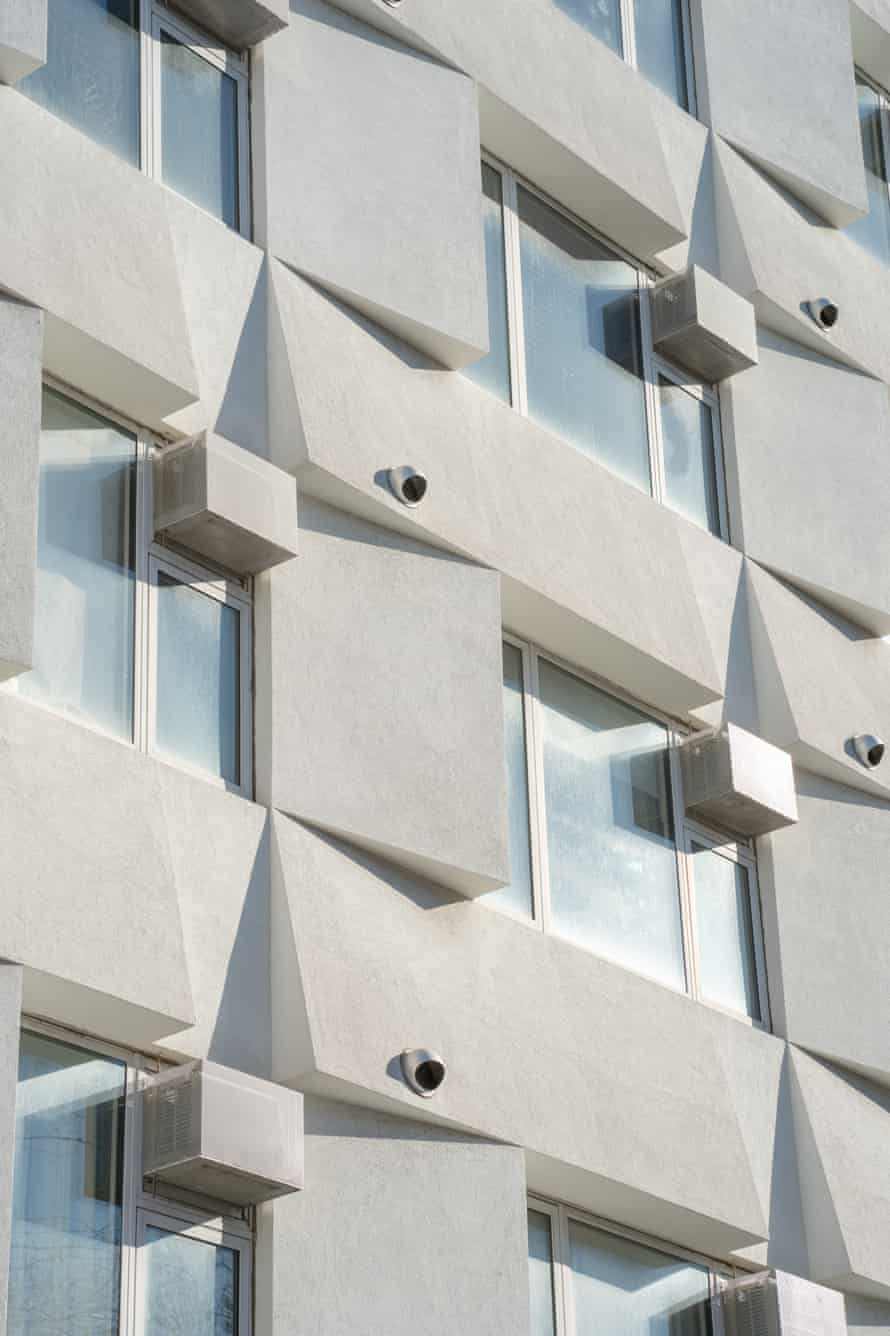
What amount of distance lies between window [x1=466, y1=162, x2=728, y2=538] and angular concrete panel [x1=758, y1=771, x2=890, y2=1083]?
2.08 meters

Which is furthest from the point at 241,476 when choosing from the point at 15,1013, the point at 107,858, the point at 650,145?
the point at 650,145

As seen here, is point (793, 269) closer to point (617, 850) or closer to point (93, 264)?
point (617, 850)

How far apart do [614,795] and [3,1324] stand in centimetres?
646

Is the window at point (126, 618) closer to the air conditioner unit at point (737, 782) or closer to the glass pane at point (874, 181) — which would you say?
the air conditioner unit at point (737, 782)

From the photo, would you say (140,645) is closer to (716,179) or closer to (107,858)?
(107,858)

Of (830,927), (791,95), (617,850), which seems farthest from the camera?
(791,95)

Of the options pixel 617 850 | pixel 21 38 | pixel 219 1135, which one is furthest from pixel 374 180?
pixel 219 1135

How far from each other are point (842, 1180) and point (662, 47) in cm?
824

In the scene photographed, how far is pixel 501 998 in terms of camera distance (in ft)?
47.0

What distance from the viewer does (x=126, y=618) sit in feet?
43.8

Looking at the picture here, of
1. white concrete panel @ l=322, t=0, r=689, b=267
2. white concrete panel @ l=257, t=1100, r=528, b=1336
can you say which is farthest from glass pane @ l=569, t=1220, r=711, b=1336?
white concrete panel @ l=322, t=0, r=689, b=267

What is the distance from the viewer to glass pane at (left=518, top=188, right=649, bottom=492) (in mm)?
17172

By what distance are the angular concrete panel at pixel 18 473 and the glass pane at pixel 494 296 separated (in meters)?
4.18

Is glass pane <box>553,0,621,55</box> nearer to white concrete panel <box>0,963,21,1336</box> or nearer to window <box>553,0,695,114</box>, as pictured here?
window <box>553,0,695,114</box>
